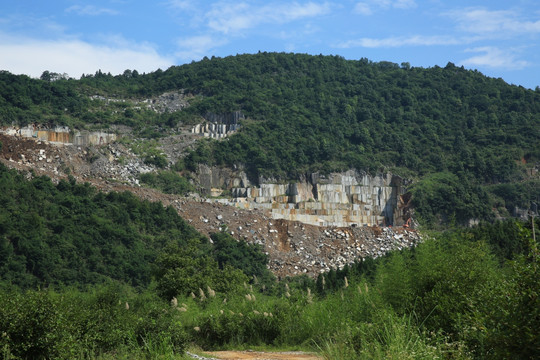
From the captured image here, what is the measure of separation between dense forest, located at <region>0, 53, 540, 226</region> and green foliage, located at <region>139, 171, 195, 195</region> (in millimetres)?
4930

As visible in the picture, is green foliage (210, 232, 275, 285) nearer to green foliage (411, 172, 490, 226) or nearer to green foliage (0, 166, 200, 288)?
green foliage (0, 166, 200, 288)

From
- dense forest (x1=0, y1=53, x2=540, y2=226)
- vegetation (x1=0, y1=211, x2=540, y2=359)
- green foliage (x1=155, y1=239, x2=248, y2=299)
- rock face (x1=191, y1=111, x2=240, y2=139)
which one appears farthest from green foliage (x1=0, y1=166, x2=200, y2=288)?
rock face (x1=191, y1=111, x2=240, y2=139)

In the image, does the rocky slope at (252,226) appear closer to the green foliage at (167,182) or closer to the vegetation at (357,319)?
the green foliage at (167,182)

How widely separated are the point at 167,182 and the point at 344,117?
1582 inches

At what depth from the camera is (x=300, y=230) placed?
219 ft

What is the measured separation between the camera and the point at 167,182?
7638 cm

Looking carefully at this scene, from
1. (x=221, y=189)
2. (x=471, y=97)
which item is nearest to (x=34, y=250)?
(x=221, y=189)

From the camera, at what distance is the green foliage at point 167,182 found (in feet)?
245

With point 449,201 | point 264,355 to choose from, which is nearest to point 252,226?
point 449,201

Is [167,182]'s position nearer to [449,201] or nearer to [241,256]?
[241,256]

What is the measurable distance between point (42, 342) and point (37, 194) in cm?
4221

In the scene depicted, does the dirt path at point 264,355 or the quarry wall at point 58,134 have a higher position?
the quarry wall at point 58,134

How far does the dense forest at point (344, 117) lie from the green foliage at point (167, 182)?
16.2 ft

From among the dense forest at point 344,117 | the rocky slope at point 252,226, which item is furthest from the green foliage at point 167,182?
the dense forest at point 344,117
